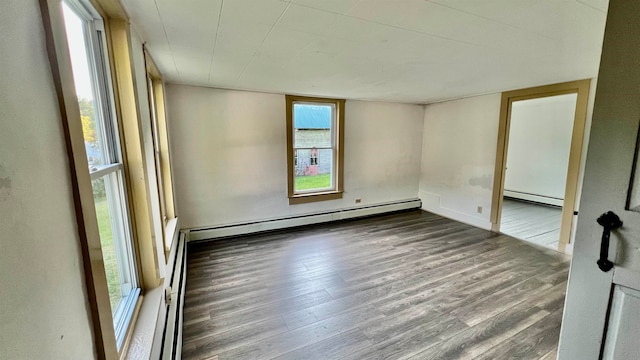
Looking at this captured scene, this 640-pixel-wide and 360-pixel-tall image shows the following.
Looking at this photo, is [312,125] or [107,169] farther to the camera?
[312,125]

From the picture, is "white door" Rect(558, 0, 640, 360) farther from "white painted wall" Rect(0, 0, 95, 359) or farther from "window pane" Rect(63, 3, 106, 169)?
"window pane" Rect(63, 3, 106, 169)

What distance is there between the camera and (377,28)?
1668 mm

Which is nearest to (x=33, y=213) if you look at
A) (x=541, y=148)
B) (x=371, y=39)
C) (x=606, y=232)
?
(x=606, y=232)

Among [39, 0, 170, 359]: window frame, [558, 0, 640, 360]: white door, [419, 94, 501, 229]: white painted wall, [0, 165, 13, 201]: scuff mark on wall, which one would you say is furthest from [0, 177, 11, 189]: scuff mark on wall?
[419, 94, 501, 229]: white painted wall

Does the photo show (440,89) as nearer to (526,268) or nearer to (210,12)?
(526,268)

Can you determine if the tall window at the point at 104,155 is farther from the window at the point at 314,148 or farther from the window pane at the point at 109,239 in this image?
the window at the point at 314,148

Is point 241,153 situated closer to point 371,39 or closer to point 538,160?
point 371,39

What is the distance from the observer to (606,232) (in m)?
0.92

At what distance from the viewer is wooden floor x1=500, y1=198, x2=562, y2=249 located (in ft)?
12.7

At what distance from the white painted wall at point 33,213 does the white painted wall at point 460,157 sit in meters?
4.88

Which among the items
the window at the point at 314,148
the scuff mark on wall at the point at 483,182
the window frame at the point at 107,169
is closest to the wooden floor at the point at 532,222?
the scuff mark on wall at the point at 483,182

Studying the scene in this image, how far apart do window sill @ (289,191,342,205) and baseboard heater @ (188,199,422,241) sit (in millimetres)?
249

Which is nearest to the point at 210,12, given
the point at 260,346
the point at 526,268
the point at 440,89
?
the point at 260,346

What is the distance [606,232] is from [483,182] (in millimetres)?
3754
